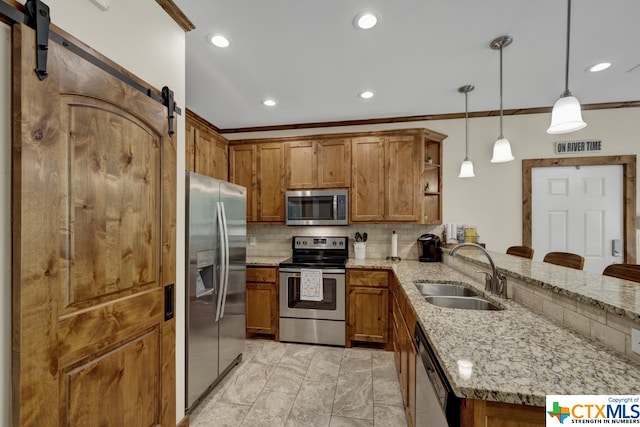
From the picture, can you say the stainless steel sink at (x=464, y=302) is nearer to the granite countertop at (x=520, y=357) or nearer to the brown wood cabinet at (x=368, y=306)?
the granite countertop at (x=520, y=357)

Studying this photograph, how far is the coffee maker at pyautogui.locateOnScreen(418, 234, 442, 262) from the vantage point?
3.27 m

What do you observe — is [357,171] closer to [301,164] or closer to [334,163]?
[334,163]

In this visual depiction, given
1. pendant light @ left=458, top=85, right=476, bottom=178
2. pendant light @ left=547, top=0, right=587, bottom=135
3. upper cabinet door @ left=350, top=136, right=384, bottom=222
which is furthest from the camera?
upper cabinet door @ left=350, top=136, right=384, bottom=222

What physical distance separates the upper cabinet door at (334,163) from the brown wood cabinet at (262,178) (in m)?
0.53

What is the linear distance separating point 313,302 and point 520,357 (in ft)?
7.66

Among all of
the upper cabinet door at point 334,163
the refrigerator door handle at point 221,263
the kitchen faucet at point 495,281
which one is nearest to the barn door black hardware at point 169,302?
the refrigerator door handle at point 221,263

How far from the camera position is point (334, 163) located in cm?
352

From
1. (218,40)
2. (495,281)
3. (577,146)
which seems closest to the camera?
(495,281)

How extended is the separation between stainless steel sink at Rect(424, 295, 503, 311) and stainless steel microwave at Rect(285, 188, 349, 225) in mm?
1654

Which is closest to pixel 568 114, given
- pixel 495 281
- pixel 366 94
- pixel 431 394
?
pixel 495 281

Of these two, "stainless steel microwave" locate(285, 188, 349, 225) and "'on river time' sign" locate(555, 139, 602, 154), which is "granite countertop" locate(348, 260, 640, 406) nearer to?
"stainless steel microwave" locate(285, 188, 349, 225)

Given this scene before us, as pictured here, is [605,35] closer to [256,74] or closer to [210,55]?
[256,74]

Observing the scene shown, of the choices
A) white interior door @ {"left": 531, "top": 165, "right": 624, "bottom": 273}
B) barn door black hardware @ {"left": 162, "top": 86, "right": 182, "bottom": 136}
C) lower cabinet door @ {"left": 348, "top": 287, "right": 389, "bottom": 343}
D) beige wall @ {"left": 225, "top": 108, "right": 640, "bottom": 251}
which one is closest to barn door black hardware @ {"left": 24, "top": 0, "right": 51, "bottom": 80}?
barn door black hardware @ {"left": 162, "top": 86, "right": 182, "bottom": 136}

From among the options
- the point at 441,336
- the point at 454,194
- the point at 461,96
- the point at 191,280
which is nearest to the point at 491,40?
the point at 461,96
